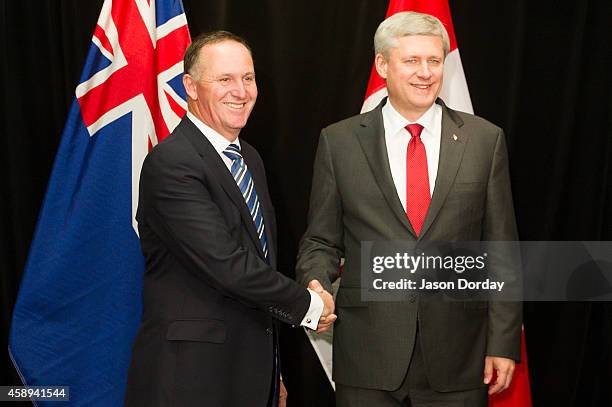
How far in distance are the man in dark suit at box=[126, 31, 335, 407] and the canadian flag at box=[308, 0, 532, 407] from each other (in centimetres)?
91

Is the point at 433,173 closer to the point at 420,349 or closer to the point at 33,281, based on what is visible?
the point at 420,349

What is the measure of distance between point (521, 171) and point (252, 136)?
132cm

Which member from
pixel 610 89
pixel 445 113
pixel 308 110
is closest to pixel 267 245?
pixel 445 113

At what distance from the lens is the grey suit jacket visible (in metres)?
2.21

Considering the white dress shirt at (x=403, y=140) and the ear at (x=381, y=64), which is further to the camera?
the ear at (x=381, y=64)

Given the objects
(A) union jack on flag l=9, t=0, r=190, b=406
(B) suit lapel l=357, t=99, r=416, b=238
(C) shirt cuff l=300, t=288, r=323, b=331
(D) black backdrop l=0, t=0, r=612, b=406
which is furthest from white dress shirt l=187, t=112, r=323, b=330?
(D) black backdrop l=0, t=0, r=612, b=406

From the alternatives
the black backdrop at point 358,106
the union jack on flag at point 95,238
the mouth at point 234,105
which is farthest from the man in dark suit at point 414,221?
the black backdrop at point 358,106

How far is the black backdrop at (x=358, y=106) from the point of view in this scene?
332 centimetres

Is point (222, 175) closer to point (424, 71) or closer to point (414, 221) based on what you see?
point (414, 221)

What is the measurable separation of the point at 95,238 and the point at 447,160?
148cm

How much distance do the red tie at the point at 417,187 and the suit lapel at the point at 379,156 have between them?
0.11 feet

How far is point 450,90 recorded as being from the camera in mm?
3146

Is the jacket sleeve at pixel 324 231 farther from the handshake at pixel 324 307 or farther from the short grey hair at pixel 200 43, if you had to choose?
the short grey hair at pixel 200 43

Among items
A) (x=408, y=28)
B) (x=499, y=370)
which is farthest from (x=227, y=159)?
(x=499, y=370)
